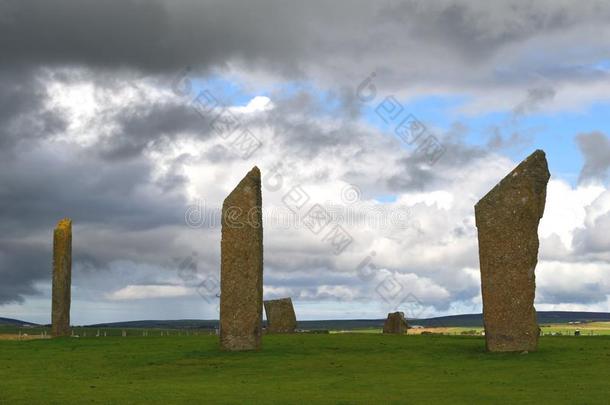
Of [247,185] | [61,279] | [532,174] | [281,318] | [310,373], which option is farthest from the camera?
[281,318]

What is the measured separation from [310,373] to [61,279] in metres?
25.9

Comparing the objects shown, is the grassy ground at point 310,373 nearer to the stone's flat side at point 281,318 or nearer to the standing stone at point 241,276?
the standing stone at point 241,276

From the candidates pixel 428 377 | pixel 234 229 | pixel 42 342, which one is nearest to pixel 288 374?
pixel 428 377

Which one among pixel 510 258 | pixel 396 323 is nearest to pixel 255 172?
pixel 510 258

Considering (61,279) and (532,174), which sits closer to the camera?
(532,174)

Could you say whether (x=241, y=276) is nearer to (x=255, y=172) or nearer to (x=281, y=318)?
(x=255, y=172)

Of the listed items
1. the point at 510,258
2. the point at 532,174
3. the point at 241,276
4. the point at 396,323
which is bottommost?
the point at 396,323

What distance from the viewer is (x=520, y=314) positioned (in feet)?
109

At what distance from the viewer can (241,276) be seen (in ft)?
117

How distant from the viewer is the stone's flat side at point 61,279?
1975 inches

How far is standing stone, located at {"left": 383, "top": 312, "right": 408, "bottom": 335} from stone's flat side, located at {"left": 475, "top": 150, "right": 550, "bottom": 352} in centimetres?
2008

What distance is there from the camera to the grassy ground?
75.4 ft

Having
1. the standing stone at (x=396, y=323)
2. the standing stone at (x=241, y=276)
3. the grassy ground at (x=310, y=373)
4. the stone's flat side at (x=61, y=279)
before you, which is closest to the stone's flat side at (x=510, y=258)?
the grassy ground at (x=310, y=373)

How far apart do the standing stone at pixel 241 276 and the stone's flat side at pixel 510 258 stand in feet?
31.5
